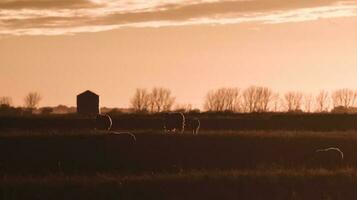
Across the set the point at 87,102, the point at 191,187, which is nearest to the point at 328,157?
the point at 191,187

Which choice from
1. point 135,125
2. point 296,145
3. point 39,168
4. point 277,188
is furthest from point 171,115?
point 277,188

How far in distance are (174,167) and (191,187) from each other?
396 inches

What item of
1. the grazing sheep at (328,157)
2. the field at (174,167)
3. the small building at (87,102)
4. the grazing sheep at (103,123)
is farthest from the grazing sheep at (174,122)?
the small building at (87,102)

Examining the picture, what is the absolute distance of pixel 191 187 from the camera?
2475 centimetres

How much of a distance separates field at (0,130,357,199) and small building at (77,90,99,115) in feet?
187

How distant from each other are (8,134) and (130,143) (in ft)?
22.0

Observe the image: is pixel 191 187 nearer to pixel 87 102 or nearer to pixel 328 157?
pixel 328 157

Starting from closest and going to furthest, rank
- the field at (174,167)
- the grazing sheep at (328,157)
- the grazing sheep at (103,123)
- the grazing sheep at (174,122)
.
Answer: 1. the field at (174,167)
2. the grazing sheep at (328,157)
3. the grazing sheep at (174,122)
4. the grazing sheep at (103,123)

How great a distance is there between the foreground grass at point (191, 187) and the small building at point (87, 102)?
2967 inches

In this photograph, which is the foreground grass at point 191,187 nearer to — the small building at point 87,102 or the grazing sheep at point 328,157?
the grazing sheep at point 328,157

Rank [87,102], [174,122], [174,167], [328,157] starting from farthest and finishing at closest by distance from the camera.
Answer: [87,102] < [174,122] < [328,157] < [174,167]

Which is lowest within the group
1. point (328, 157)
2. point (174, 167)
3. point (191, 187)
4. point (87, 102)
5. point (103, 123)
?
point (191, 187)

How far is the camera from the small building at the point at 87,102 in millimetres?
101500

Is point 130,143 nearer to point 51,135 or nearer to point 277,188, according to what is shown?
point 51,135
